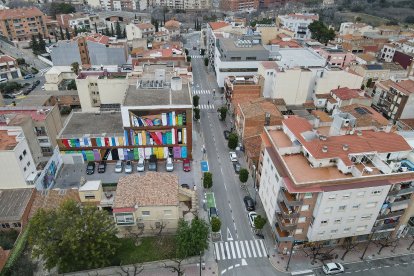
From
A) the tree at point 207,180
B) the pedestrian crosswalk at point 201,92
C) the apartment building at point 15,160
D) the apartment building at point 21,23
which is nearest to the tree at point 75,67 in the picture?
the pedestrian crosswalk at point 201,92

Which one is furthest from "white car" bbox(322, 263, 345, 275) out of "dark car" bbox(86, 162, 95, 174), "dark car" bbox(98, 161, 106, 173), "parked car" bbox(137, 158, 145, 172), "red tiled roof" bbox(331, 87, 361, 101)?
"red tiled roof" bbox(331, 87, 361, 101)

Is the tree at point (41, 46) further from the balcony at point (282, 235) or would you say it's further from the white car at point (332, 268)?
the white car at point (332, 268)

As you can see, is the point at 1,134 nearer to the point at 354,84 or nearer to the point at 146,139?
the point at 146,139

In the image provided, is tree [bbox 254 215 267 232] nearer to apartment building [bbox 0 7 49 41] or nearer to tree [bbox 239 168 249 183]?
→ tree [bbox 239 168 249 183]

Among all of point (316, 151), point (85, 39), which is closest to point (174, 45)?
point (85, 39)

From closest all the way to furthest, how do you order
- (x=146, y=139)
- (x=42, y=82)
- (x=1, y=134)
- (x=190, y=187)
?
(x=1, y=134) < (x=190, y=187) < (x=146, y=139) < (x=42, y=82)

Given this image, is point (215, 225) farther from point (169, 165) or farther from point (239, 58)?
point (239, 58)

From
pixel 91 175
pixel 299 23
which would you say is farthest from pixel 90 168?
pixel 299 23
